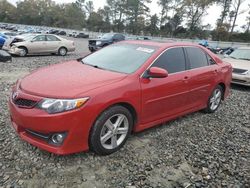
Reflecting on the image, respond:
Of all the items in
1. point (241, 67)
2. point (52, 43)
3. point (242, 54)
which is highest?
point (242, 54)

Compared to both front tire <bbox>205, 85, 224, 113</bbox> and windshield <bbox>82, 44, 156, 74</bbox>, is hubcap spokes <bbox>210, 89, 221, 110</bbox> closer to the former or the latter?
front tire <bbox>205, 85, 224, 113</bbox>

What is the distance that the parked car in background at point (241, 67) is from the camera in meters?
8.27

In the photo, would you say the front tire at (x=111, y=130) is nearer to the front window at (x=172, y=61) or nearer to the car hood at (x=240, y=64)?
the front window at (x=172, y=61)

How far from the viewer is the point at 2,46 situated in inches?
547

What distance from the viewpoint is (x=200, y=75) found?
15.6ft

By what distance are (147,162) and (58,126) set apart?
133cm

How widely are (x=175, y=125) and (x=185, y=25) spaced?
198 ft

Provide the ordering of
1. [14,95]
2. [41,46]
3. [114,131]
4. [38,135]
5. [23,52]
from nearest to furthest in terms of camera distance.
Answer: [38,135], [14,95], [114,131], [23,52], [41,46]

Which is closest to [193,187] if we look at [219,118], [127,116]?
[127,116]

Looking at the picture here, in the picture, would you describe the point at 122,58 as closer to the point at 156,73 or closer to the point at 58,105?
the point at 156,73

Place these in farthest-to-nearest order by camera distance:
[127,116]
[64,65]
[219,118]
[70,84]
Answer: [219,118]
[64,65]
[127,116]
[70,84]

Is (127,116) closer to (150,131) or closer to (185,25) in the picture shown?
(150,131)

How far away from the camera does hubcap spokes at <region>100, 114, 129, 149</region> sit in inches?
131

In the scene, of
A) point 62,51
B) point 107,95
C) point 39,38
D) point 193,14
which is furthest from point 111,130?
point 193,14
